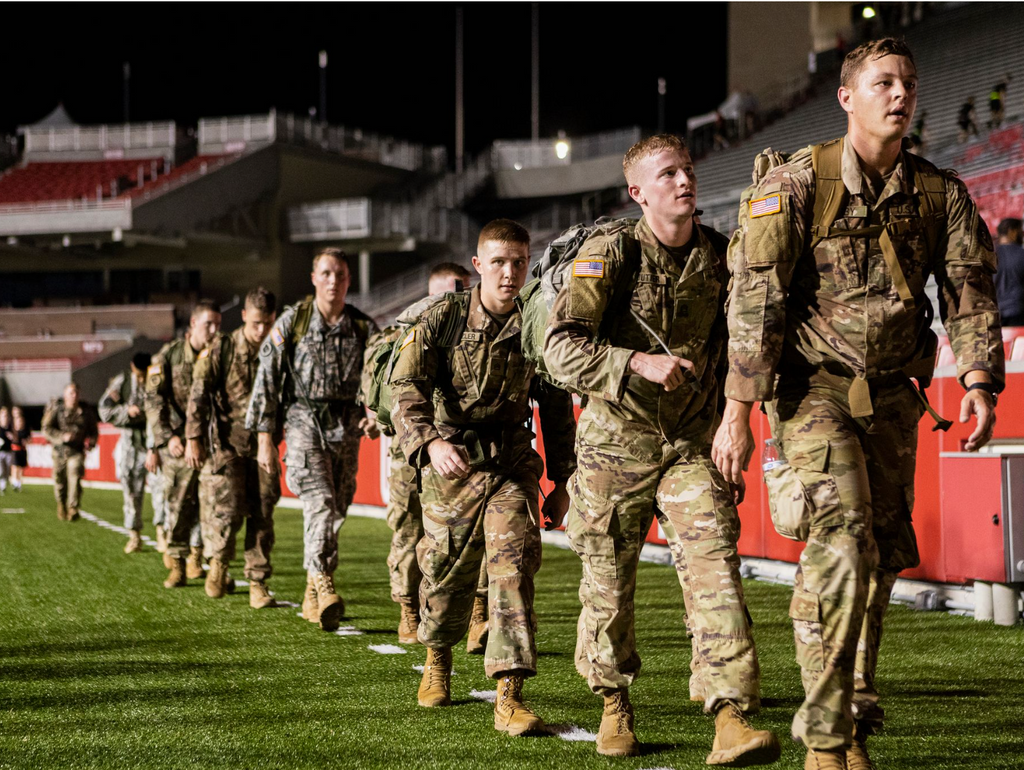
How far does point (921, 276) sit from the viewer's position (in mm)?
3670

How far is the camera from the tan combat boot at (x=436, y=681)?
5.01m

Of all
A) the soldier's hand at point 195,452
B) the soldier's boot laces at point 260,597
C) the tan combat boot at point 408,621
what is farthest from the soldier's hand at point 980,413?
the soldier's hand at point 195,452

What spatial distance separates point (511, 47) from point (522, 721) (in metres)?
55.1

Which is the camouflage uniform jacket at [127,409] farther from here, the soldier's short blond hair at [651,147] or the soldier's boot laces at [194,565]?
the soldier's short blond hair at [651,147]

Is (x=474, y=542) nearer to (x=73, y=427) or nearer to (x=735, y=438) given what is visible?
(x=735, y=438)

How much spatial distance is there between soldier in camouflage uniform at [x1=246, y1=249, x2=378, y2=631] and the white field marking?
0.78m

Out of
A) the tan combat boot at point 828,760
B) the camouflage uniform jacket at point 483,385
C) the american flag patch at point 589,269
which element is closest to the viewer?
the tan combat boot at point 828,760

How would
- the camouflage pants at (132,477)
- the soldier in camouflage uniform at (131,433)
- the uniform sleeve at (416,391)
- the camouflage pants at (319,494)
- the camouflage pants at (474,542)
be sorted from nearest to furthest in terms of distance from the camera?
the camouflage pants at (474,542) < the uniform sleeve at (416,391) < the camouflage pants at (319,494) < the soldier in camouflage uniform at (131,433) < the camouflage pants at (132,477)

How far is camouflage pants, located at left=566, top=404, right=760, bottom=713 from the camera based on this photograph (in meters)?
3.81

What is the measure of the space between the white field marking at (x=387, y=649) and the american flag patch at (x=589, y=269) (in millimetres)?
3150

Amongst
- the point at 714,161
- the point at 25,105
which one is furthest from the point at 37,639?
the point at 25,105

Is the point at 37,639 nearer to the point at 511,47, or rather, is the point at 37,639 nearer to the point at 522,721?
the point at 522,721

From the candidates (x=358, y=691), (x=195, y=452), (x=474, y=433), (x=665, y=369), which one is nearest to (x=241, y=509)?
(x=195, y=452)

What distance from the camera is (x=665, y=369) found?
3609 mm
